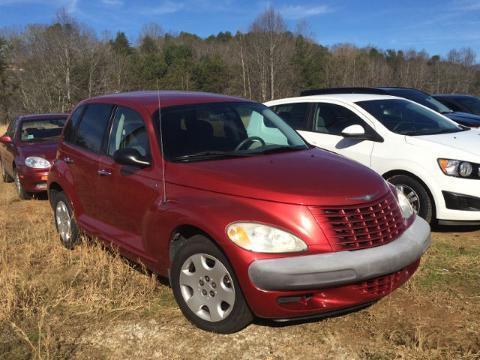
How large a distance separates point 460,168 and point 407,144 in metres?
0.69

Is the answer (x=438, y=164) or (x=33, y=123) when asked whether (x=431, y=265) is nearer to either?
(x=438, y=164)

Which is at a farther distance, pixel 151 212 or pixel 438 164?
pixel 438 164

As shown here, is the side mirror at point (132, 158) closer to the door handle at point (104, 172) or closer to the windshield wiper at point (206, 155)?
the windshield wiper at point (206, 155)

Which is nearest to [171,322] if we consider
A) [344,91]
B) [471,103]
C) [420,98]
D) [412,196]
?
[412,196]

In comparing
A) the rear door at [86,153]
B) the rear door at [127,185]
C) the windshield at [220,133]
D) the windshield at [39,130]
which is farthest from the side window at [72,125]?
the windshield at [39,130]

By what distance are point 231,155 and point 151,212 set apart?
77 cm

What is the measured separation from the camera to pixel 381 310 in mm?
3705

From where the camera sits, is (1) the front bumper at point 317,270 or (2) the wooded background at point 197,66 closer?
(1) the front bumper at point 317,270

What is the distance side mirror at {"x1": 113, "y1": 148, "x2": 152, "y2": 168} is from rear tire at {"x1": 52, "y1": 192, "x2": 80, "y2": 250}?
1.63 metres

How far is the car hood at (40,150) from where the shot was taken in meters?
8.65

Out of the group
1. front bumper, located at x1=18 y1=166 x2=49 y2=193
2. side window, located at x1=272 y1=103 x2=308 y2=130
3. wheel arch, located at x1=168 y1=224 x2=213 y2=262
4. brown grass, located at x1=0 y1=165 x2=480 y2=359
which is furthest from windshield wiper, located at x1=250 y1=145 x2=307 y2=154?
front bumper, located at x1=18 y1=166 x2=49 y2=193

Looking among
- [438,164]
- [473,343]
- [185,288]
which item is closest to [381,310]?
[473,343]

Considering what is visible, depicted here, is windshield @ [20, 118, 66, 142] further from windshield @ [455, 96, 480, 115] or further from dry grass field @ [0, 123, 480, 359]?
windshield @ [455, 96, 480, 115]

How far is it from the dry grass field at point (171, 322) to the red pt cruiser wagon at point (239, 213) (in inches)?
10.3
